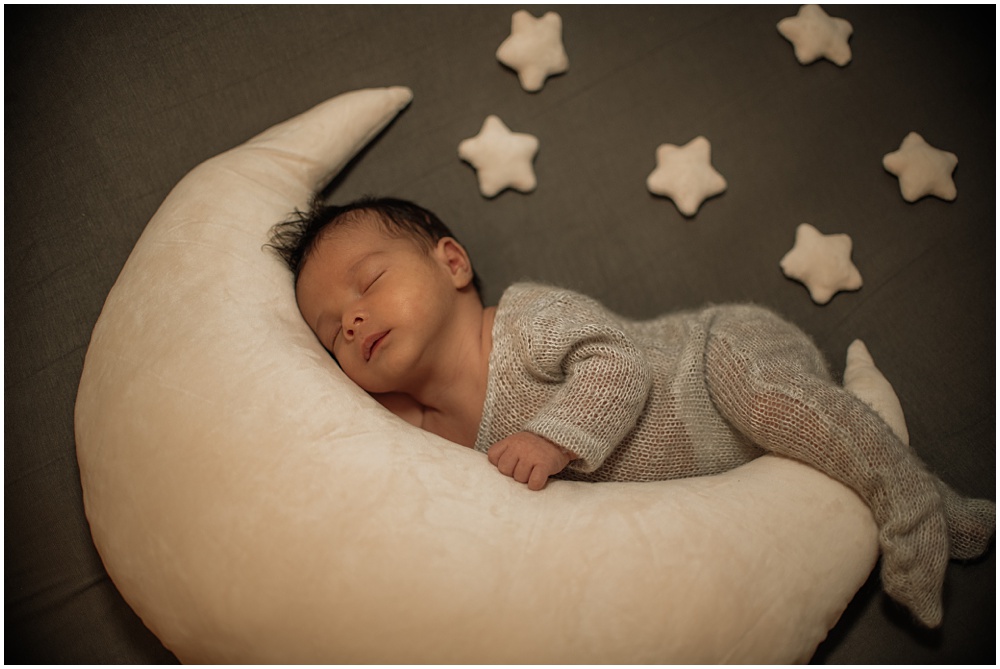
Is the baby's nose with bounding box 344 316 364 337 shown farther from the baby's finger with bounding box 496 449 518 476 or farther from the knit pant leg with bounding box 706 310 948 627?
the knit pant leg with bounding box 706 310 948 627

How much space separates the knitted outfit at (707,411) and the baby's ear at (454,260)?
0.10 meters

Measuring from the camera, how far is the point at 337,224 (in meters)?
1.15

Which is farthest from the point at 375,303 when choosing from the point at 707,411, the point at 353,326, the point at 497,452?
the point at 707,411

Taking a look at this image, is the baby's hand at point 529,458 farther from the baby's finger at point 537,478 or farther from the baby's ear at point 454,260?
the baby's ear at point 454,260

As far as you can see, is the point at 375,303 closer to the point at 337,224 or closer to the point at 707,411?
the point at 337,224

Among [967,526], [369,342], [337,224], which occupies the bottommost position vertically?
[967,526]

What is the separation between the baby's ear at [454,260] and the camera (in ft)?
3.92

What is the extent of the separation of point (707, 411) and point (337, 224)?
0.74 m

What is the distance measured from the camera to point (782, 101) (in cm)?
143

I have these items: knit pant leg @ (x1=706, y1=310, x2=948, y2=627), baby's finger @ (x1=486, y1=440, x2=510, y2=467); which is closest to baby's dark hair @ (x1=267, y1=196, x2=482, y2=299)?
baby's finger @ (x1=486, y1=440, x2=510, y2=467)

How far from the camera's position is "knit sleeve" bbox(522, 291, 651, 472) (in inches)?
37.7

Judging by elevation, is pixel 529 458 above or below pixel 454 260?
below

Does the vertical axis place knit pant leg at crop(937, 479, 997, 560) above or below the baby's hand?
below

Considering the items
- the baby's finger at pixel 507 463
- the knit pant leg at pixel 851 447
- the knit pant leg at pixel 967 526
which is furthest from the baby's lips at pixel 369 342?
the knit pant leg at pixel 967 526
